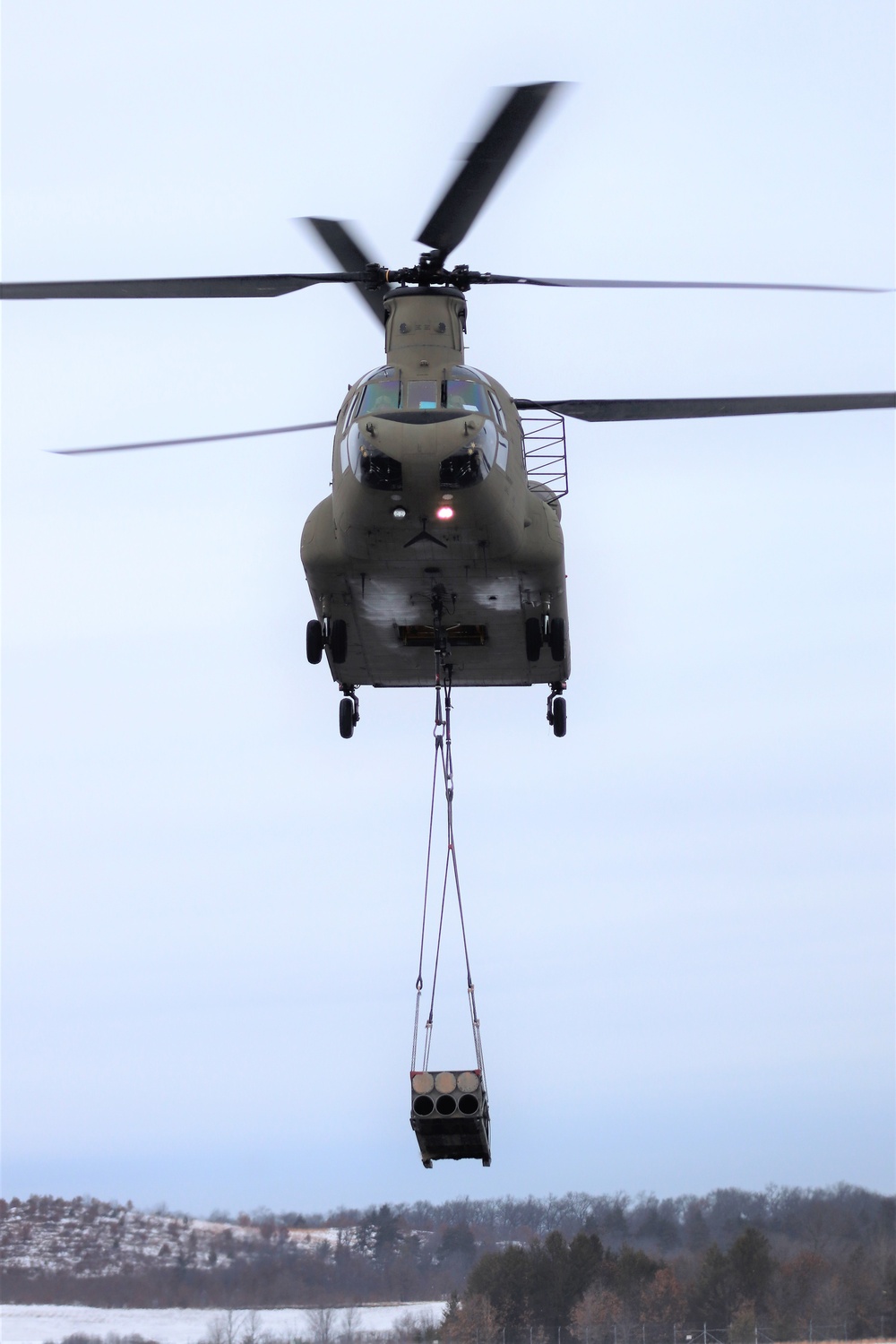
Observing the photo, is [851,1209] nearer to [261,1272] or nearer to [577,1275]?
[577,1275]

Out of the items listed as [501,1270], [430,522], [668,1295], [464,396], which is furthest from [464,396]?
[668,1295]

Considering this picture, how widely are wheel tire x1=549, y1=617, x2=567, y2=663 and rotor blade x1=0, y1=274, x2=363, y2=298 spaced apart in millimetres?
4122

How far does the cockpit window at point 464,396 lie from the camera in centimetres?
1662

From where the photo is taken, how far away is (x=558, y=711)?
64.1 ft

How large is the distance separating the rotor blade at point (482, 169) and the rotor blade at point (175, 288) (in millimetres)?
1172

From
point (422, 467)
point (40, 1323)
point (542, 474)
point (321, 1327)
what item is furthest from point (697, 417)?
point (40, 1323)

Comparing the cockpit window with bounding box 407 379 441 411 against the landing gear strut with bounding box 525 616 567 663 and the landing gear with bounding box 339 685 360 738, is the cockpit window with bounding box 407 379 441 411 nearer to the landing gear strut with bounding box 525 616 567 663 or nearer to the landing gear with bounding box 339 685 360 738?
the landing gear strut with bounding box 525 616 567 663

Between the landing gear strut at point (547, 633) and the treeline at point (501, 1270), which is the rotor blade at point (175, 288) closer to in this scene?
the landing gear strut at point (547, 633)

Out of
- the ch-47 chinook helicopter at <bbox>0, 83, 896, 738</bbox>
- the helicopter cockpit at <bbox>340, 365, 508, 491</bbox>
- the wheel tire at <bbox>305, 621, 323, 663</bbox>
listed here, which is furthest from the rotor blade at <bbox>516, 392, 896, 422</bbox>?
the wheel tire at <bbox>305, 621, 323, 663</bbox>

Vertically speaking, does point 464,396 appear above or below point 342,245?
below

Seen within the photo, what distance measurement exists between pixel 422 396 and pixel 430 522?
4.17ft

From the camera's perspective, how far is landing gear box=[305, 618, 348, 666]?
18234mm

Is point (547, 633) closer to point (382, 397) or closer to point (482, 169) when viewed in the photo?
point (382, 397)

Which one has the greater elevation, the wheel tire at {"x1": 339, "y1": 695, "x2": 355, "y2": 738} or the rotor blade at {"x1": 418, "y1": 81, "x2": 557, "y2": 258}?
the rotor blade at {"x1": 418, "y1": 81, "x2": 557, "y2": 258}
